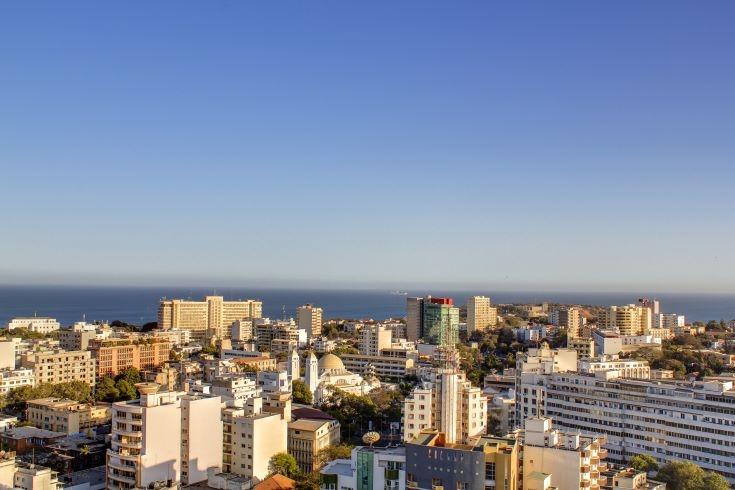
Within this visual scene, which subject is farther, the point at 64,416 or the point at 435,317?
the point at 435,317

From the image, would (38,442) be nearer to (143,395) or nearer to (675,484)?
(143,395)

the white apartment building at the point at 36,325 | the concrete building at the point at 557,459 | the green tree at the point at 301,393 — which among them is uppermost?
the concrete building at the point at 557,459

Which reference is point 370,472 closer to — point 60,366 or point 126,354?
point 60,366

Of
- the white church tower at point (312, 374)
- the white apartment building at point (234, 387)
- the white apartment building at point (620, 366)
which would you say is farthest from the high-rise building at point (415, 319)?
the white apartment building at point (234, 387)

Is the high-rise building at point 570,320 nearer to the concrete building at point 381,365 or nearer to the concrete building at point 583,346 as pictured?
the concrete building at point 583,346

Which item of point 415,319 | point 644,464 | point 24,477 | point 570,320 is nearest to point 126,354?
point 24,477

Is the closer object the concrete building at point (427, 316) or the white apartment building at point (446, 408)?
the white apartment building at point (446, 408)
